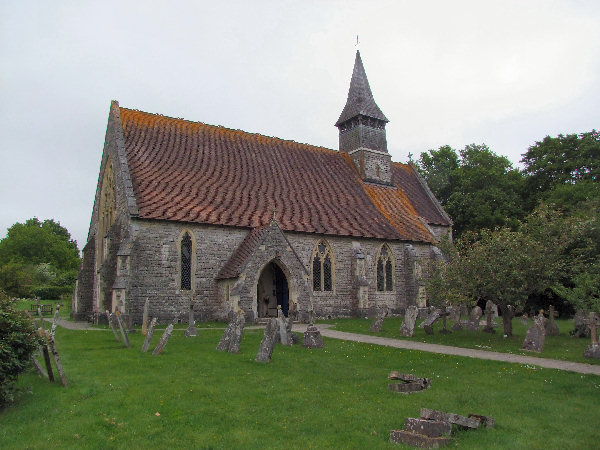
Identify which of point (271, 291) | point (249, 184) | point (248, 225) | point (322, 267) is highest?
point (249, 184)

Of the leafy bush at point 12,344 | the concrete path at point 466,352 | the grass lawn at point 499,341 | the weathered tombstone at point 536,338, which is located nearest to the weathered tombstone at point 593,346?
the grass lawn at point 499,341

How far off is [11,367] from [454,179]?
135 ft

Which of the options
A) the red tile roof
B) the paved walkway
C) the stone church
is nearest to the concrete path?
the paved walkway

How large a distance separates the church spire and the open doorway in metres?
14.0

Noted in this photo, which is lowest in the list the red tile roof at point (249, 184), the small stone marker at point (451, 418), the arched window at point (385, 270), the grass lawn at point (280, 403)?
the grass lawn at point (280, 403)

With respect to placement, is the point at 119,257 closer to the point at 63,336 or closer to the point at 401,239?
the point at 63,336

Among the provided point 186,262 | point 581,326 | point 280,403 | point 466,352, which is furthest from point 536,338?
point 186,262

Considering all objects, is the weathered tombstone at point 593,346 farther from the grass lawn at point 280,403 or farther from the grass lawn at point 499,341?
the grass lawn at point 280,403

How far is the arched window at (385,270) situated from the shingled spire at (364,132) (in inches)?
250

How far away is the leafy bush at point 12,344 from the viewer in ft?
26.5

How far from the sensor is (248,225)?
23875 millimetres

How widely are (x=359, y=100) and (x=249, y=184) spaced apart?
40.3ft

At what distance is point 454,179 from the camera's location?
Answer: 4412 centimetres

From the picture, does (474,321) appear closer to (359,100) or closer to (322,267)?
(322,267)
